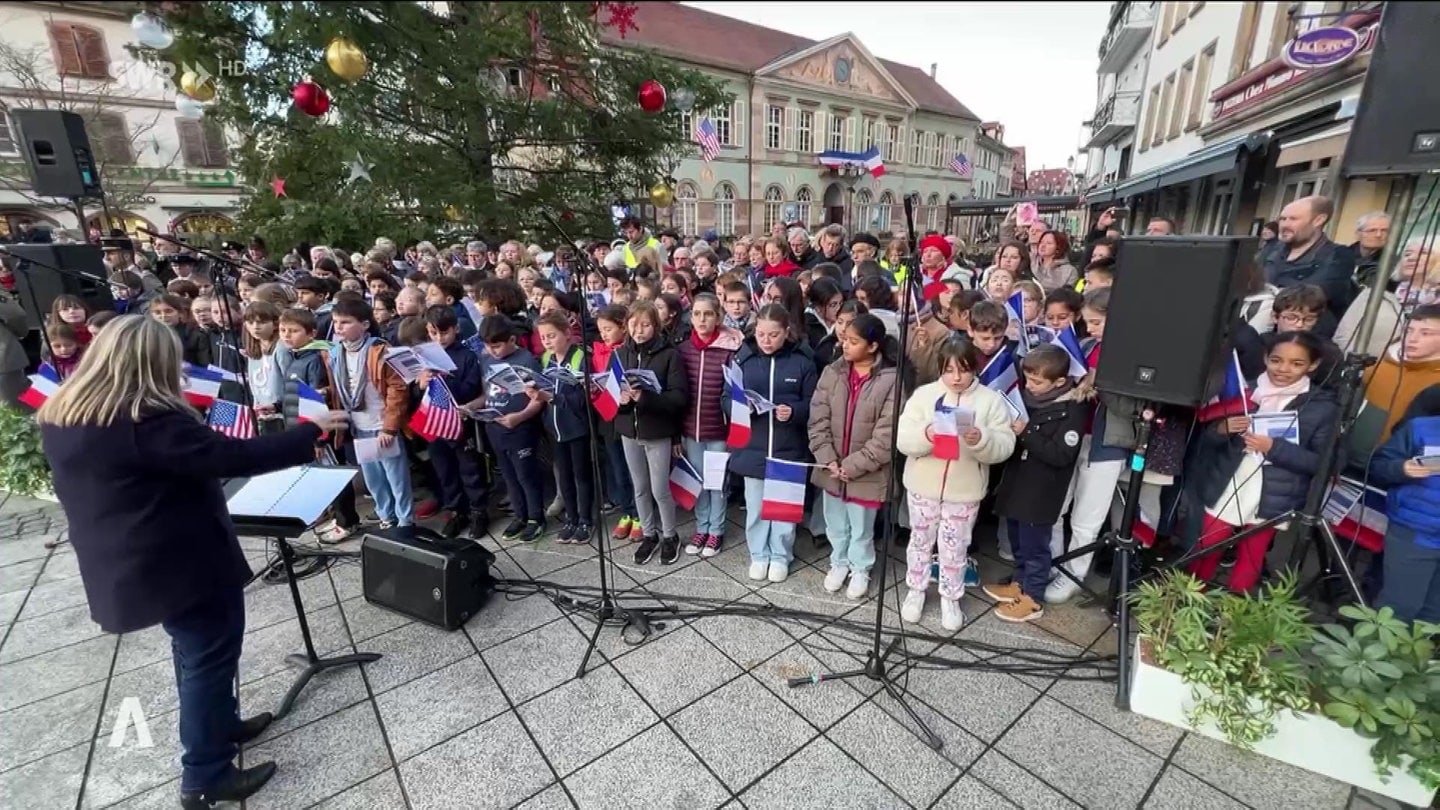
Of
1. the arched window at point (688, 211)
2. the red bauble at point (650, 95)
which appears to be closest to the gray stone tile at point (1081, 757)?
the red bauble at point (650, 95)

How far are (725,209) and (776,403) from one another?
28142 mm

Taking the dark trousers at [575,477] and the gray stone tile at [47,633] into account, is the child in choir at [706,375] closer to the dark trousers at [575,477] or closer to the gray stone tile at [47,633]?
the dark trousers at [575,477]

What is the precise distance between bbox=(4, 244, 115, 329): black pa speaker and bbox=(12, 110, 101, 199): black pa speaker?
1.96ft

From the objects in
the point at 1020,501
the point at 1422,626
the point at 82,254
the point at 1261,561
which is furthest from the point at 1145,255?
the point at 82,254

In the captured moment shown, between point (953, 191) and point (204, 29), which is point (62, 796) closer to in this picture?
point (204, 29)

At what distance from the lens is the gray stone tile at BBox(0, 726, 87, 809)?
2205 millimetres

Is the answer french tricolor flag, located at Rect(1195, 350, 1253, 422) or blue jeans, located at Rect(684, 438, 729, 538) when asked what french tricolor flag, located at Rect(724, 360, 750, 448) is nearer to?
blue jeans, located at Rect(684, 438, 729, 538)

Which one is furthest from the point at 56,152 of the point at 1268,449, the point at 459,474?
the point at 1268,449

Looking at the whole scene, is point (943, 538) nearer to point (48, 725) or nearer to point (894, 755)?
point (894, 755)

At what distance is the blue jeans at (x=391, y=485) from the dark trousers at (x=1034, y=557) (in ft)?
13.1

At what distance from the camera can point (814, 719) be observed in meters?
2.49

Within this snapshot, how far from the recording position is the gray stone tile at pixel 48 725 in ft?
8.01

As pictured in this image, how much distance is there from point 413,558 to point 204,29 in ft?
8.54

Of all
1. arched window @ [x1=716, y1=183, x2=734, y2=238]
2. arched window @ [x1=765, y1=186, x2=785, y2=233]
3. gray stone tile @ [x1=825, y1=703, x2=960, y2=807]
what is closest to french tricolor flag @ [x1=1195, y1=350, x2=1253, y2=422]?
gray stone tile @ [x1=825, y1=703, x2=960, y2=807]
